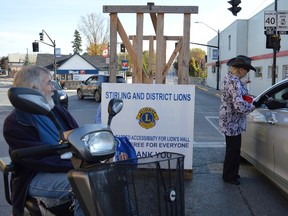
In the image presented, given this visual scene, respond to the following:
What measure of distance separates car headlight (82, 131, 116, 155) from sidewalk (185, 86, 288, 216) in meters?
2.99

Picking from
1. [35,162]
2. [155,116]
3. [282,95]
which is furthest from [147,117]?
[35,162]

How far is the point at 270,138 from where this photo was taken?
495cm

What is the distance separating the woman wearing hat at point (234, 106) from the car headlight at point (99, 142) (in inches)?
140

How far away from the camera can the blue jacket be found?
239cm

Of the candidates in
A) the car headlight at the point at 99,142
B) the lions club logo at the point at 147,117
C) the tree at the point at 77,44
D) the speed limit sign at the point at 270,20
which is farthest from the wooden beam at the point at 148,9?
the tree at the point at 77,44

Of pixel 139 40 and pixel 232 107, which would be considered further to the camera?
pixel 139 40

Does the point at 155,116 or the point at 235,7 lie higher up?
the point at 235,7

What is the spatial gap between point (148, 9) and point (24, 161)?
4076 millimetres

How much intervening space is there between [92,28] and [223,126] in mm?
76561

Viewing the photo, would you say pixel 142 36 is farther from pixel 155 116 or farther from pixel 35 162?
pixel 35 162

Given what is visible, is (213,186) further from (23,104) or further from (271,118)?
(23,104)

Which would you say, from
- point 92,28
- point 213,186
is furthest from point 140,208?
point 92,28

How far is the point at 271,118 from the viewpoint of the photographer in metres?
4.98

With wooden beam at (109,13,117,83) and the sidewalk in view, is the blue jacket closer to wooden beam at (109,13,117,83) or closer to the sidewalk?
the sidewalk
